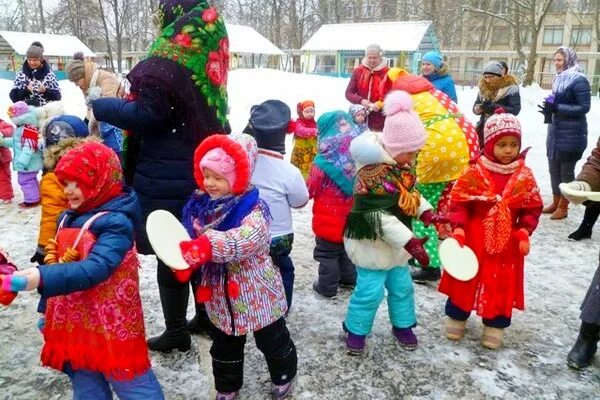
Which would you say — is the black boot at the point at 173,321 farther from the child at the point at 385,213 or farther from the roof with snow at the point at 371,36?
the roof with snow at the point at 371,36

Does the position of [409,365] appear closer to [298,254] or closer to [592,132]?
[298,254]

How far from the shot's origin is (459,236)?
9.62ft

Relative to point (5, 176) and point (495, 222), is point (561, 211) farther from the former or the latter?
point (5, 176)

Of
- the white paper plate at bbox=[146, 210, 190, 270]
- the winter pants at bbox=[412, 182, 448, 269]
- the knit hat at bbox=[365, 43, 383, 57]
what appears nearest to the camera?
the white paper plate at bbox=[146, 210, 190, 270]

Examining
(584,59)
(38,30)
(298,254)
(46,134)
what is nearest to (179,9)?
(46,134)

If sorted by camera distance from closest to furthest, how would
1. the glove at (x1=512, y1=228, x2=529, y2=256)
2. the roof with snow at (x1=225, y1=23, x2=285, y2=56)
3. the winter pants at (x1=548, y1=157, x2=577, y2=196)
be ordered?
the glove at (x1=512, y1=228, x2=529, y2=256)
the winter pants at (x1=548, y1=157, x2=577, y2=196)
the roof with snow at (x1=225, y1=23, x2=285, y2=56)

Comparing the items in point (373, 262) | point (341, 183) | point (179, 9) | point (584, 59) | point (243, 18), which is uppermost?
point (243, 18)

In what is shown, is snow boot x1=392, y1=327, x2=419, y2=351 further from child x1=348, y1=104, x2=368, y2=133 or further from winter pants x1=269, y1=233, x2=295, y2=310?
child x1=348, y1=104, x2=368, y2=133

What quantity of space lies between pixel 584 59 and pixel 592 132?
99.2ft

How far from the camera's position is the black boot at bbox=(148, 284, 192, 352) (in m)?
2.93

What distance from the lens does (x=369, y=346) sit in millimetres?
3240

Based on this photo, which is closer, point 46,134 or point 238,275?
point 238,275

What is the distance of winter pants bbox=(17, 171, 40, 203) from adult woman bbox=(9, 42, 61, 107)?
993 mm

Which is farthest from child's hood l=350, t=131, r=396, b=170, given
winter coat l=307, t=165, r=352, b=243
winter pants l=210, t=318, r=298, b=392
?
winter pants l=210, t=318, r=298, b=392
